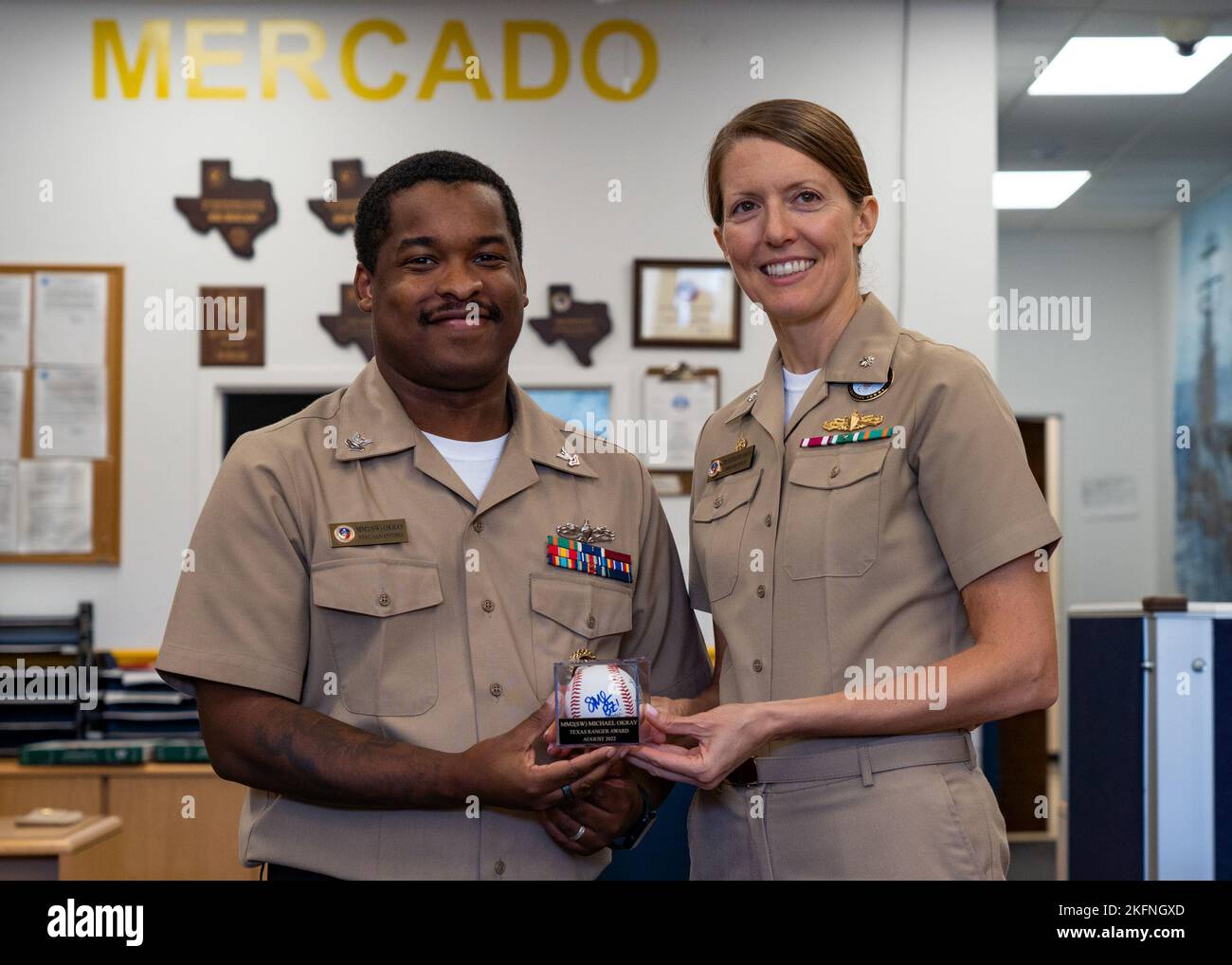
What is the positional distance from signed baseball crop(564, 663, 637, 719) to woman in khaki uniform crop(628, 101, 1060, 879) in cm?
6

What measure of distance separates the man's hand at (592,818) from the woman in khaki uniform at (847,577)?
125 millimetres

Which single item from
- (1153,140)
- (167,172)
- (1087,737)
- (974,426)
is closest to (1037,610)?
(974,426)

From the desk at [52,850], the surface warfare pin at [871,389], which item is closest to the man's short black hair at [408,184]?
the surface warfare pin at [871,389]

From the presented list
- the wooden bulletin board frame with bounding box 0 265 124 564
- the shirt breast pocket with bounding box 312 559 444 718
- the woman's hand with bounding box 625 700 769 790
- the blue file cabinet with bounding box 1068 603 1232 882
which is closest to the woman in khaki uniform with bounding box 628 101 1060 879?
the woman's hand with bounding box 625 700 769 790

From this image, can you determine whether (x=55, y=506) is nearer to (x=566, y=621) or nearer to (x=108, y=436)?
(x=108, y=436)

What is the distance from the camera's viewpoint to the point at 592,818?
1.71 meters

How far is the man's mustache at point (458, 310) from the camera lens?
5.68ft

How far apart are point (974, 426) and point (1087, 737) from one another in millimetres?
2473

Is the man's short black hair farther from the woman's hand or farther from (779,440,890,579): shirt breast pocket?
the woman's hand

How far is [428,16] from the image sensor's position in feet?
14.7

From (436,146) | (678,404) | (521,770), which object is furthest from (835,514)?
(436,146)

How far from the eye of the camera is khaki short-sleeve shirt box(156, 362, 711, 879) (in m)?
1.65

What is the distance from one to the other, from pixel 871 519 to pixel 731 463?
275 millimetres
